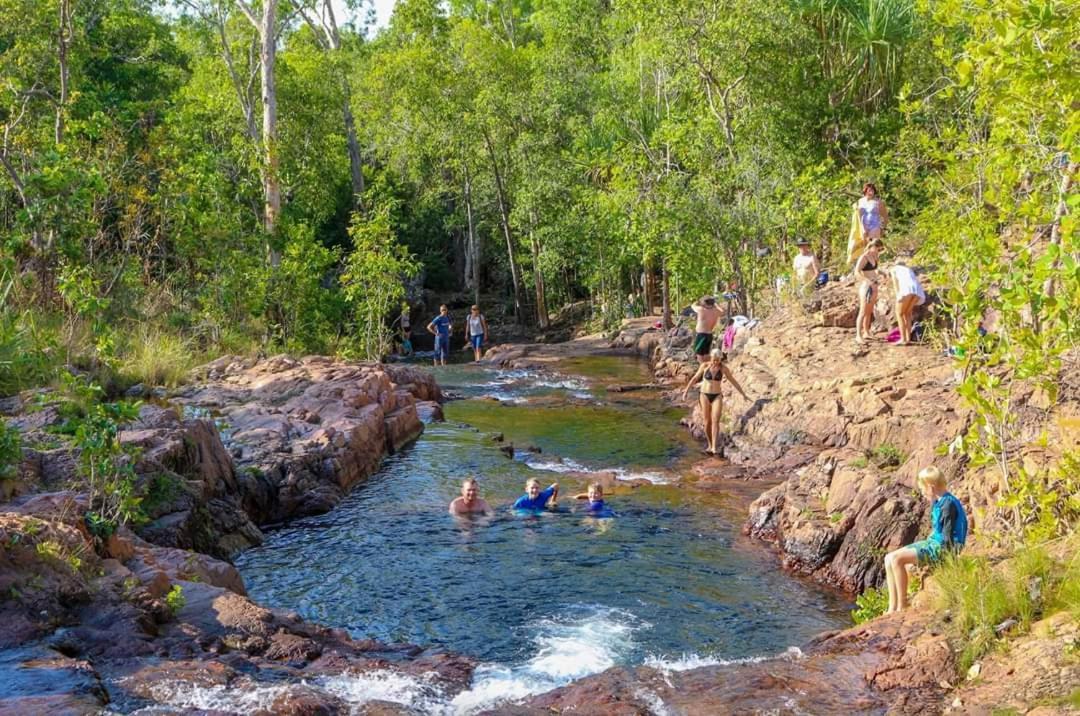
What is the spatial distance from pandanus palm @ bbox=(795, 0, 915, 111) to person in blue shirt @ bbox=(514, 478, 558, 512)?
17.3 m

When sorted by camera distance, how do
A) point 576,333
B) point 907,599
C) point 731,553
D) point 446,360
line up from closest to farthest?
point 907,599 → point 731,553 → point 446,360 → point 576,333

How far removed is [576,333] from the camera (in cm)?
3653

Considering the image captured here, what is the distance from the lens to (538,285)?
37125 millimetres

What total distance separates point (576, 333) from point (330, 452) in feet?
77.2


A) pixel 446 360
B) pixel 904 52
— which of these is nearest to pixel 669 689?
pixel 904 52

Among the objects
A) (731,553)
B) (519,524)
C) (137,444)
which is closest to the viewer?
(137,444)

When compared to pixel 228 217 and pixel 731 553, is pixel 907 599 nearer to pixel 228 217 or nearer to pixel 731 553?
pixel 731 553

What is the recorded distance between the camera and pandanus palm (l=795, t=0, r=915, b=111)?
→ 24.3 meters

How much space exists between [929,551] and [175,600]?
590 cm

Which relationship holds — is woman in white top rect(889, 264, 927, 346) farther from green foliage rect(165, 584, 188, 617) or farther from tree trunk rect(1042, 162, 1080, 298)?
green foliage rect(165, 584, 188, 617)

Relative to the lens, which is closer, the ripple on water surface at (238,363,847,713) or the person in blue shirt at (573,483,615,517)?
the ripple on water surface at (238,363,847,713)

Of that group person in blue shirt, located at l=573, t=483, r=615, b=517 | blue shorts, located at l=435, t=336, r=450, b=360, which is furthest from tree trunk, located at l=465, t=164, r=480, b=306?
person in blue shirt, located at l=573, t=483, r=615, b=517

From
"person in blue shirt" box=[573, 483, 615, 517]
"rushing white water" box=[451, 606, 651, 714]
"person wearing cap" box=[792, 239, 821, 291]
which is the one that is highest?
"person wearing cap" box=[792, 239, 821, 291]

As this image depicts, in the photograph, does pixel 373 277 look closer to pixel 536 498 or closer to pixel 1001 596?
pixel 536 498
